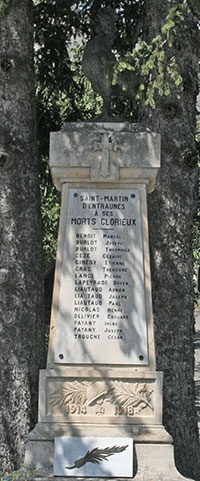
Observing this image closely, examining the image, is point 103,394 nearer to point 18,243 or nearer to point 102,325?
point 102,325

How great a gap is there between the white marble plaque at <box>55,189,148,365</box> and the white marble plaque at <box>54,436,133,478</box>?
2.09 ft

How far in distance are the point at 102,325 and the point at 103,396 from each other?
0.57 meters

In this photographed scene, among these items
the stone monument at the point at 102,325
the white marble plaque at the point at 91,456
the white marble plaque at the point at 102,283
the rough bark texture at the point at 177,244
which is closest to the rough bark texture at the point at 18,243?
the rough bark texture at the point at 177,244

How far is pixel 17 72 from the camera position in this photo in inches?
382

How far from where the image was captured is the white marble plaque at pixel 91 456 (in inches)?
270

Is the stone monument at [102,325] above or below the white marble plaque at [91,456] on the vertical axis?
above

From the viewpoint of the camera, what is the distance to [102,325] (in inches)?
281

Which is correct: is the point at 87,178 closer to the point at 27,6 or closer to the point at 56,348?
the point at 56,348

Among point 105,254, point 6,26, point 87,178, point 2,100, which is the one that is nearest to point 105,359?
point 105,254

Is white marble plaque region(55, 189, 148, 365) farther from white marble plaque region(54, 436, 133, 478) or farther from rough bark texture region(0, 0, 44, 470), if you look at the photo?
rough bark texture region(0, 0, 44, 470)

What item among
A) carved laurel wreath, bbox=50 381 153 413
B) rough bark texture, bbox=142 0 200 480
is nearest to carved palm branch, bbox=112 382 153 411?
carved laurel wreath, bbox=50 381 153 413

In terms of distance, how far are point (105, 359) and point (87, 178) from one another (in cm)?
153

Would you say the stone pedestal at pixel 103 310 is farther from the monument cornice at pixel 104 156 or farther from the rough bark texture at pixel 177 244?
the rough bark texture at pixel 177 244

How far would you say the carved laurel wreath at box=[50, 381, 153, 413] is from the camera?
23.1 feet
